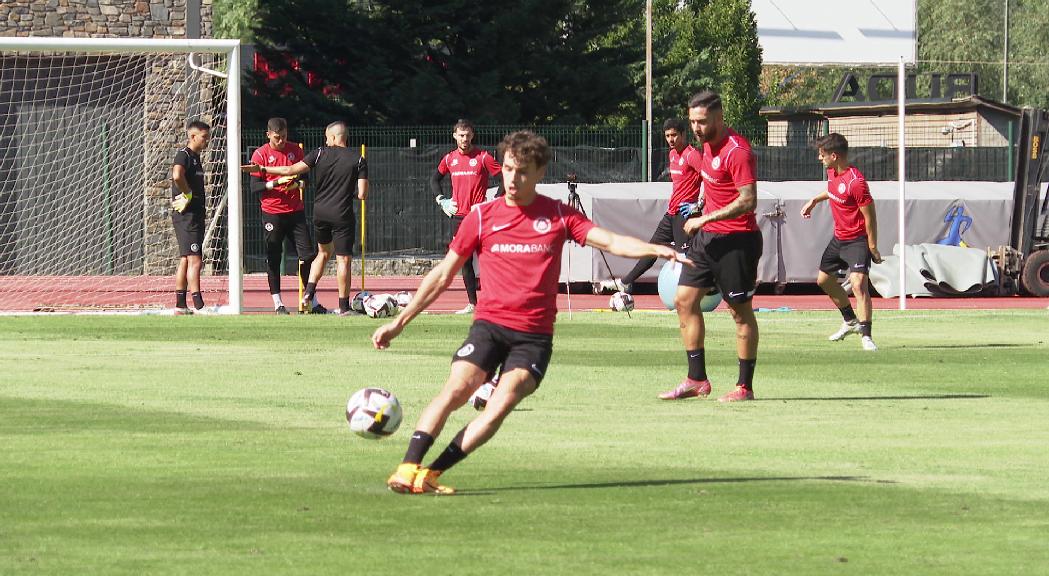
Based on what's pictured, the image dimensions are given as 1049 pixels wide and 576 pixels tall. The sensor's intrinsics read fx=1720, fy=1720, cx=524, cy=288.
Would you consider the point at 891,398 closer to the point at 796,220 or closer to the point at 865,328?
the point at 865,328

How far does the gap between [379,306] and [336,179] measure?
1.95 m

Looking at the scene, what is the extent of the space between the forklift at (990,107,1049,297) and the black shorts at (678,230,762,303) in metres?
15.6

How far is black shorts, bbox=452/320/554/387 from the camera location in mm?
7715

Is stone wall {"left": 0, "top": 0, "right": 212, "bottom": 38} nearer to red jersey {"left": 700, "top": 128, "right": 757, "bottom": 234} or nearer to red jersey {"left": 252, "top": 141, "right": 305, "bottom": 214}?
red jersey {"left": 252, "top": 141, "right": 305, "bottom": 214}

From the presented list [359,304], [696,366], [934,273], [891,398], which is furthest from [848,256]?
[934,273]

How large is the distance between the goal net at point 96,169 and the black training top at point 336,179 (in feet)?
21.6

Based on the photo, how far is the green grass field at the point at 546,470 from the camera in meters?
6.24

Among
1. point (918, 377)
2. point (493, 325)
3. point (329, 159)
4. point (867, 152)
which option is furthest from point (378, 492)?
point (867, 152)

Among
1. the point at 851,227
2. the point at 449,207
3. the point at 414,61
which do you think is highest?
the point at 414,61

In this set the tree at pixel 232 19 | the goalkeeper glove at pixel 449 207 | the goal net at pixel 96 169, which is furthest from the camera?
the tree at pixel 232 19

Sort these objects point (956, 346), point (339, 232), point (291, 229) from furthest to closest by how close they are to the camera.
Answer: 1. point (291, 229)
2. point (339, 232)
3. point (956, 346)

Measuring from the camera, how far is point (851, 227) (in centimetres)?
1608

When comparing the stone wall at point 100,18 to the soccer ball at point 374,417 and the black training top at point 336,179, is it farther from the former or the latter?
the soccer ball at point 374,417

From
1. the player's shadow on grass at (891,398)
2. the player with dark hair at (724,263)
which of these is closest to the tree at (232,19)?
the player with dark hair at (724,263)
